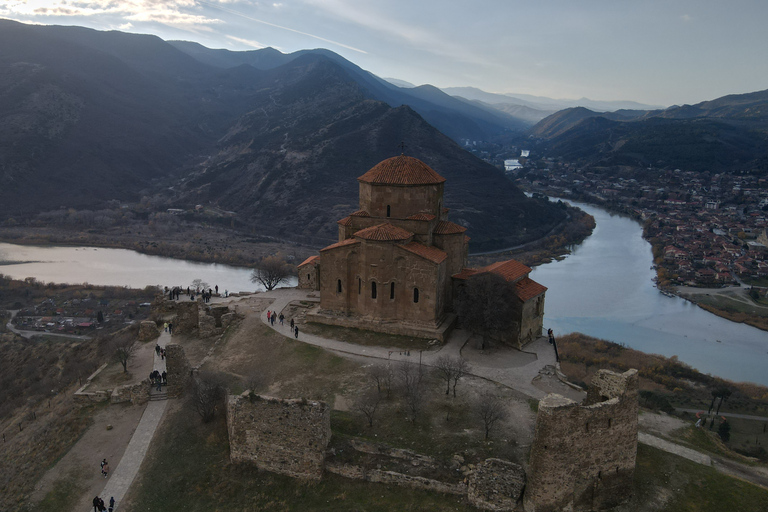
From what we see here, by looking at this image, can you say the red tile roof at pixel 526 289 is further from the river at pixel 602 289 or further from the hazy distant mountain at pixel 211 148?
the hazy distant mountain at pixel 211 148

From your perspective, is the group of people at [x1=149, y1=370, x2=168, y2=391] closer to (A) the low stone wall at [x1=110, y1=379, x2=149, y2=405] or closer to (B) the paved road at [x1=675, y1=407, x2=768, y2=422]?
(A) the low stone wall at [x1=110, y1=379, x2=149, y2=405]

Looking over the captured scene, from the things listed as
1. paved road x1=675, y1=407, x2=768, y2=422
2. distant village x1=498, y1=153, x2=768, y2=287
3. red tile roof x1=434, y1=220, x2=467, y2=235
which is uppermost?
red tile roof x1=434, y1=220, x2=467, y2=235

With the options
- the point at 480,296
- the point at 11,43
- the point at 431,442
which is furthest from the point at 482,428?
the point at 11,43

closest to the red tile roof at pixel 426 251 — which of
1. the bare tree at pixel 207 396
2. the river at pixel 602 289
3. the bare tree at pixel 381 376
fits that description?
the bare tree at pixel 381 376

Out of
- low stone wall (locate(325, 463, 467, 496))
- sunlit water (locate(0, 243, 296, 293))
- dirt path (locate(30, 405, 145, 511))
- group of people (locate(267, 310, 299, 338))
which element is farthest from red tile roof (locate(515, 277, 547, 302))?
sunlit water (locate(0, 243, 296, 293))

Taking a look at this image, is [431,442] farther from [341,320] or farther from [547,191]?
[547,191]

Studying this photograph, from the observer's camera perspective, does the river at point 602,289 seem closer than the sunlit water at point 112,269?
Yes
